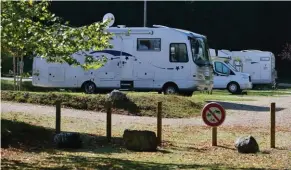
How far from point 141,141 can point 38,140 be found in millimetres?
2334

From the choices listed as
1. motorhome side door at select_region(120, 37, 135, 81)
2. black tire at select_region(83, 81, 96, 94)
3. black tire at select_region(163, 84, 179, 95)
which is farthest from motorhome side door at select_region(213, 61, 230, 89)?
black tire at select_region(83, 81, 96, 94)

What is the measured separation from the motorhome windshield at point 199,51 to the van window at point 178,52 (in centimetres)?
36

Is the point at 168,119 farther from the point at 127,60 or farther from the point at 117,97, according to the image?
the point at 127,60

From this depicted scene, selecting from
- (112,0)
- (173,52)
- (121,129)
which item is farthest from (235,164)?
(112,0)

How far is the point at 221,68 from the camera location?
1331 inches

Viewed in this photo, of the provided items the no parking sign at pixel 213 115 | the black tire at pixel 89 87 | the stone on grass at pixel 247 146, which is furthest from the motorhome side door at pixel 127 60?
the stone on grass at pixel 247 146

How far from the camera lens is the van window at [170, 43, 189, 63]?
24.6 meters

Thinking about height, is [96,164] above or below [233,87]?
below

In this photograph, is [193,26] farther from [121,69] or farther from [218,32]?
[121,69]

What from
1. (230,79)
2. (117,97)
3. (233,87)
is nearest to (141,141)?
(117,97)

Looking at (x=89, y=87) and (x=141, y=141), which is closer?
(x=141, y=141)

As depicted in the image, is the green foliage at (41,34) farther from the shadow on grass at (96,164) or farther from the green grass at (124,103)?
the green grass at (124,103)

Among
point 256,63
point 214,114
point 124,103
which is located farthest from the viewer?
point 256,63

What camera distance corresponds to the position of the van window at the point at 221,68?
1321 inches
